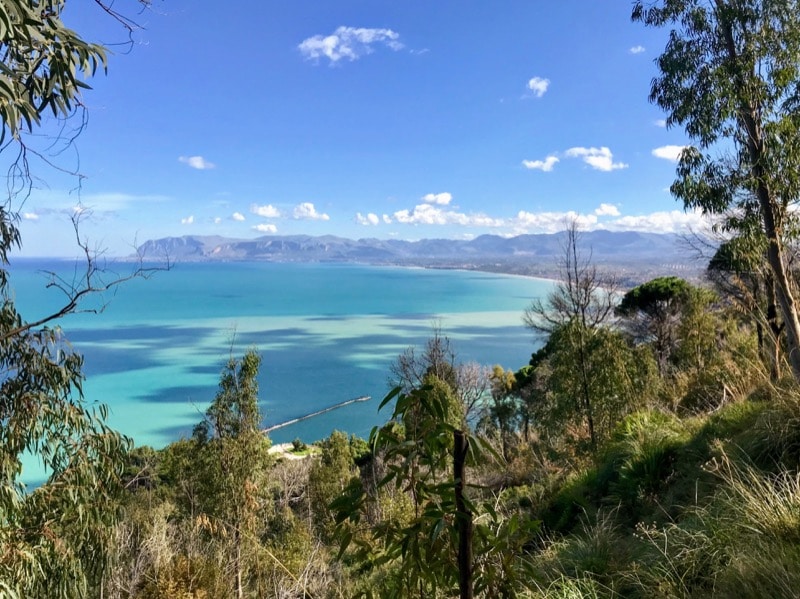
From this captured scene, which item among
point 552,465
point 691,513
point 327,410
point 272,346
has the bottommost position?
point 327,410

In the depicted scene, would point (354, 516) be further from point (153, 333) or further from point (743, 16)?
point (153, 333)

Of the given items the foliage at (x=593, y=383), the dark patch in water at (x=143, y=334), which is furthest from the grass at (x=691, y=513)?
the dark patch in water at (x=143, y=334)

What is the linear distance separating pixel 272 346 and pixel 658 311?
49024 mm

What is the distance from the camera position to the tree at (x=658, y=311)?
61.7ft

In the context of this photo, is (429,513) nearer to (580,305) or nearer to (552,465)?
(552,465)

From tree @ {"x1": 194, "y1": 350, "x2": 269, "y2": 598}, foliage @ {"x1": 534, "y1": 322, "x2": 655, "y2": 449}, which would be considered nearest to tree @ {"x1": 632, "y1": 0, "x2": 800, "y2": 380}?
foliage @ {"x1": 534, "y1": 322, "x2": 655, "y2": 449}

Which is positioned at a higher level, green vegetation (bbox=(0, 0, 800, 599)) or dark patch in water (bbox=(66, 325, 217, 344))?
green vegetation (bbox=(0, 0, 800, 599))

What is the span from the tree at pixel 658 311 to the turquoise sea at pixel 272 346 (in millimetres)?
8840

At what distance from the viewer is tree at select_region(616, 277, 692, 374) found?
1880 centimetres

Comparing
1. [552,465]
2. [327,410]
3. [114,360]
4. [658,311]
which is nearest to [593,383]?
[552,465]

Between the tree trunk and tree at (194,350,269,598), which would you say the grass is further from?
tree at (194,350,269,598)

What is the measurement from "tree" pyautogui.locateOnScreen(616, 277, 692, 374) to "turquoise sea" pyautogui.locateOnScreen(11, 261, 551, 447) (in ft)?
29.0

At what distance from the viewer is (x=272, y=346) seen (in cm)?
6050

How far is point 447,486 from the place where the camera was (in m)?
0.97
